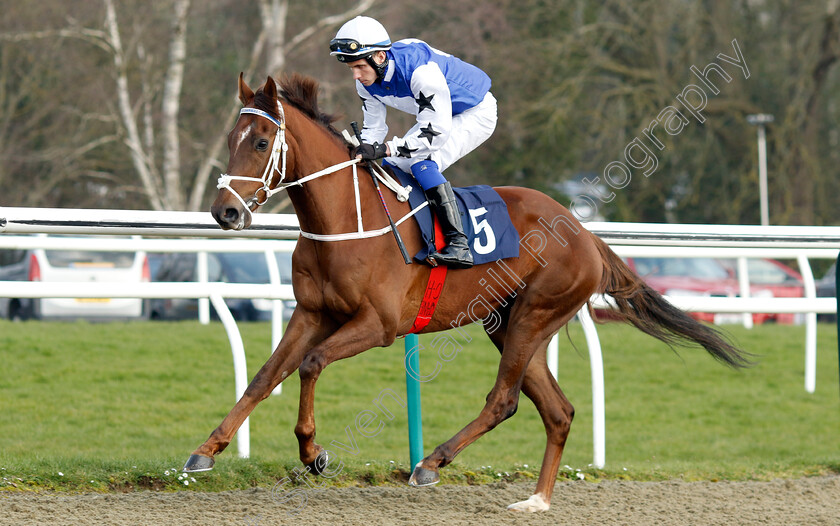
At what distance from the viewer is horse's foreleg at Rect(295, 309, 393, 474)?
365 centimetres

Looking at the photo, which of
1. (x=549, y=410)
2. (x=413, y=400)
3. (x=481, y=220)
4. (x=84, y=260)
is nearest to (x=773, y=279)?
(x=84, y=260)

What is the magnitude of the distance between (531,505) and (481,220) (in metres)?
1.20

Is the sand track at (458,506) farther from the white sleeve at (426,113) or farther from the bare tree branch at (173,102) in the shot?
the bare tree branch at (173,102)

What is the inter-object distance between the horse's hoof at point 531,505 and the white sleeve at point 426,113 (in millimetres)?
1476

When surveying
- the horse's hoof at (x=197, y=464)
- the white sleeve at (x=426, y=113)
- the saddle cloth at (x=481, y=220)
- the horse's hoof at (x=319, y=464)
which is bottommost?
the horse's hoof at (x=319, y=464)

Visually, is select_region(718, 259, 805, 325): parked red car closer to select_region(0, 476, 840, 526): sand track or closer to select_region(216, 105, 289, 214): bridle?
select_region(0, 476, 840, 526): sand track

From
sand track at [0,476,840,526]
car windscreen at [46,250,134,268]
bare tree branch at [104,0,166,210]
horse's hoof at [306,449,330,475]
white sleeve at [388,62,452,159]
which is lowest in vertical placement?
sand track at [0,476,840,526]

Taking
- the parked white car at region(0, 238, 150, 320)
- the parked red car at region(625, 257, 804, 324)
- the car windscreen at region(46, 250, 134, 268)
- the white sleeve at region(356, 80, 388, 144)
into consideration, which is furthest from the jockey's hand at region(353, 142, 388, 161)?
the parked red car at region(625, 257, 804, 324)

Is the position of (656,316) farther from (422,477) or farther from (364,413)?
(364,413)

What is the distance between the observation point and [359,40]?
156 inches

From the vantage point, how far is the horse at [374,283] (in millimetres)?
3682

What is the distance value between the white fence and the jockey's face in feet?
2.40

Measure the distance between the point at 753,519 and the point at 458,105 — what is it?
6.88 feet

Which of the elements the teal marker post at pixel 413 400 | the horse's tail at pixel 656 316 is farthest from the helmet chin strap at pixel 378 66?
the horse's tail at pixel 656 316
